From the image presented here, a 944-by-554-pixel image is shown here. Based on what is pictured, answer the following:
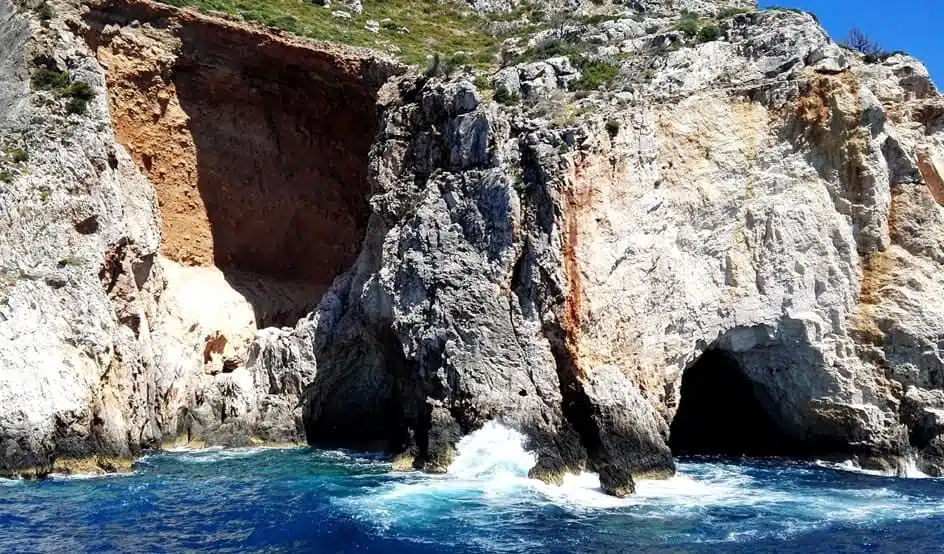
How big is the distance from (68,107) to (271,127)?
32.2ft

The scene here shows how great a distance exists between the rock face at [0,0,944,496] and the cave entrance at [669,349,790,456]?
0.33 feet

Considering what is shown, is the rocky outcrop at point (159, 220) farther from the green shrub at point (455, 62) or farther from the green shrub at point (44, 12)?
the green shrub at point (455, 62)

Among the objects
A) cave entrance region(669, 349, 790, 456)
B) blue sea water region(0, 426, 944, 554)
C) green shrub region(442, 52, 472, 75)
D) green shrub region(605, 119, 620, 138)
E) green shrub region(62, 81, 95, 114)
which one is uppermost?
green shrub region(442, 52, 472, 75)

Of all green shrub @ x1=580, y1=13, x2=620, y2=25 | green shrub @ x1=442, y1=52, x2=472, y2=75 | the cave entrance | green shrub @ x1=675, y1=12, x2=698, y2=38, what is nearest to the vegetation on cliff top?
green shrub @ x1=442, y1=52, x2=472, y2=75

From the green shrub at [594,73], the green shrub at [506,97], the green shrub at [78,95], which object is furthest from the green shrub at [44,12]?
the green shrub at [594,73]

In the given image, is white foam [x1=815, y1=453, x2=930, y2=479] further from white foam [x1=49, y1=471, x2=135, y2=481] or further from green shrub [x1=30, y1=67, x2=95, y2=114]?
green shrub [x1=30, y1=67, x2=95, y2=114]

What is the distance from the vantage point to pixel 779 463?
25562 millimetres

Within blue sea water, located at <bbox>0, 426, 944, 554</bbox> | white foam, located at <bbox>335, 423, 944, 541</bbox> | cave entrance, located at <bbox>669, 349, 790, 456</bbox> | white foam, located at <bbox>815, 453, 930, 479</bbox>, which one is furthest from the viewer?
cave entrance, located at <bbox>669, 349, 790, 456</bbox>

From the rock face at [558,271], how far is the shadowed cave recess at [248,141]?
558 mm

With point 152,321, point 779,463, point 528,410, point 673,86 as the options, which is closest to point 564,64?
point 673,86

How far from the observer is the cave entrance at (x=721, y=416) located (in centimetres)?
2708

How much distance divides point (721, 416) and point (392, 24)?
22.5 meters

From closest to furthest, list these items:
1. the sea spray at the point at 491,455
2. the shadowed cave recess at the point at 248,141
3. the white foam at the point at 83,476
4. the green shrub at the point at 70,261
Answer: the white foam at the point at 83,476 → the sea spray at the point at 491,455 → the green shrub at the point at 70,261 → the shadowed cave recess at the point at 248,141

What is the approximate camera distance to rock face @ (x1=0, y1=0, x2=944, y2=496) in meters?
23.3
